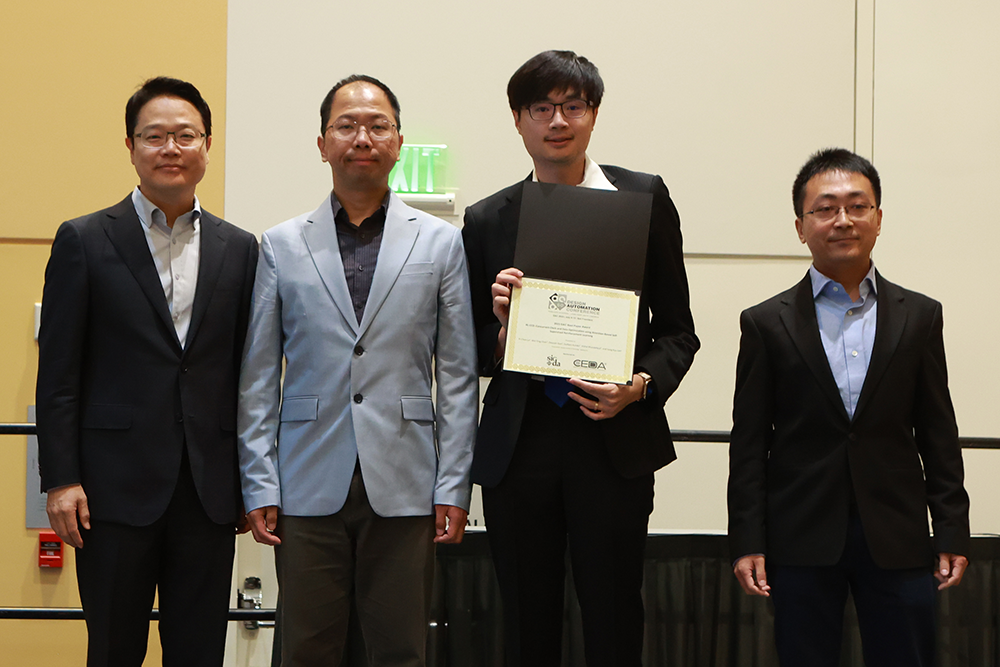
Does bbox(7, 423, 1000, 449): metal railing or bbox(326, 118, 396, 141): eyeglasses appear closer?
bbox(326, 118, 396, 141): eyeglasses

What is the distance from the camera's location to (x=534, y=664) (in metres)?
1.84

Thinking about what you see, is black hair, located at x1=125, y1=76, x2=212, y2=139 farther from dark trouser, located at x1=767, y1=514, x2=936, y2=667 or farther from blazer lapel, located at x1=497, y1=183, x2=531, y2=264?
dark trouser, located at x1=767, y1=514, x2=936, y2=667

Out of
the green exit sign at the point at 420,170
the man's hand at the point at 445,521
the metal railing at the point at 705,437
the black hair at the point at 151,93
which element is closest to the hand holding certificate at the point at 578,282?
the man's hand at the point at 445,521

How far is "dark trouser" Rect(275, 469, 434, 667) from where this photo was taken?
6.06 feet

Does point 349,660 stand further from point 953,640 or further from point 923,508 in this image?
point 953,640

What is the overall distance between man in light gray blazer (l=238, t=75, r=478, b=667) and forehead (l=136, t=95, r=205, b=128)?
0.34 meters

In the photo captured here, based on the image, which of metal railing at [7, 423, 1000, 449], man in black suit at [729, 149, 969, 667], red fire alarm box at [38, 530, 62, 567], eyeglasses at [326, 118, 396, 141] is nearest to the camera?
man in black suit at [729, 149, 969, 667]

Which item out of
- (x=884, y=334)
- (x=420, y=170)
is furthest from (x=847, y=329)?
(x=420, y=170)

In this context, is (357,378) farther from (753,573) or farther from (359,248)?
(753,573)

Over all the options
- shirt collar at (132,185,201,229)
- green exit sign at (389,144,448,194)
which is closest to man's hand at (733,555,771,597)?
shirt collar at (132,185,201,229)

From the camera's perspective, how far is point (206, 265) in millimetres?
1992

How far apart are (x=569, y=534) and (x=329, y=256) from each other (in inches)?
32.0

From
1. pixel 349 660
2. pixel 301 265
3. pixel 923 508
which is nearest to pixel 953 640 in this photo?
pixel 923 508

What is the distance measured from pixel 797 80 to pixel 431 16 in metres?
1.60
